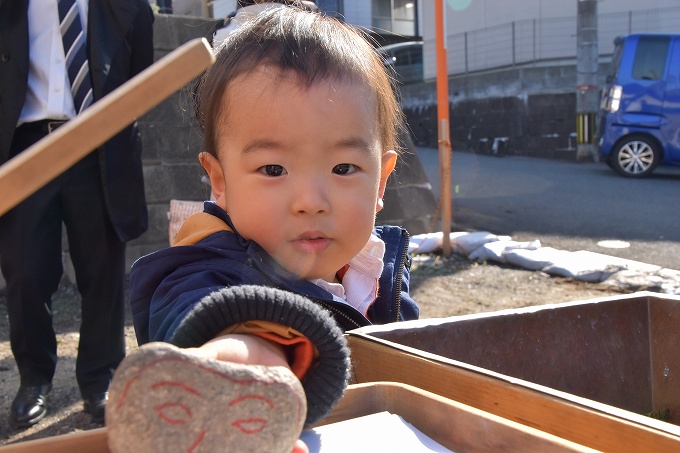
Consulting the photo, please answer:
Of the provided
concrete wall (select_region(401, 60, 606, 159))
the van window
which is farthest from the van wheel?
concrete wall (select_region(401, 60, 606, 159))

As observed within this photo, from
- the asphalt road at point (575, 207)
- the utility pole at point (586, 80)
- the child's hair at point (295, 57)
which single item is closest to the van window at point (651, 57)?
the asphalt road at point (575, 207)

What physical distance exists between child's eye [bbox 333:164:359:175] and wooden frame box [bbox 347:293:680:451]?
24cm

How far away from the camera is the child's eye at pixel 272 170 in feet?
3.27

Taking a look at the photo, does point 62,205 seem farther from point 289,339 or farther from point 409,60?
point 409,60

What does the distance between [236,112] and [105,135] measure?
1.91ft

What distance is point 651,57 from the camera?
27.9ft

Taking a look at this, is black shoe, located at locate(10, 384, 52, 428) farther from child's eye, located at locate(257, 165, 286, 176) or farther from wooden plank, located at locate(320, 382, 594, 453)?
wooden plank, located at locate(320, 382, 594, 453)

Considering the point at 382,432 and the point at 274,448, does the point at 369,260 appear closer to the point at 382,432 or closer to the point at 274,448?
the point at 382,432

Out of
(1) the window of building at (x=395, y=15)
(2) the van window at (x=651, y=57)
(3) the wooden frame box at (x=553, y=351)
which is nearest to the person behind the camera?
(3) the wooden frame box at (x=553, y=351)

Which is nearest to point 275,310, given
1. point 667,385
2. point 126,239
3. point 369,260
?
point 369,260

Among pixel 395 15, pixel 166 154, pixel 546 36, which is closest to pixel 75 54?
pixel 166 154

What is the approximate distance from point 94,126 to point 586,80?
11454 millimetres

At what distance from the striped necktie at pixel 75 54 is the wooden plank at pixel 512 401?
1754 mm

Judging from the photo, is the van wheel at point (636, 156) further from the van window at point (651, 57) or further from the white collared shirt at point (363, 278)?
the white collared shirt at point (363, 278)
